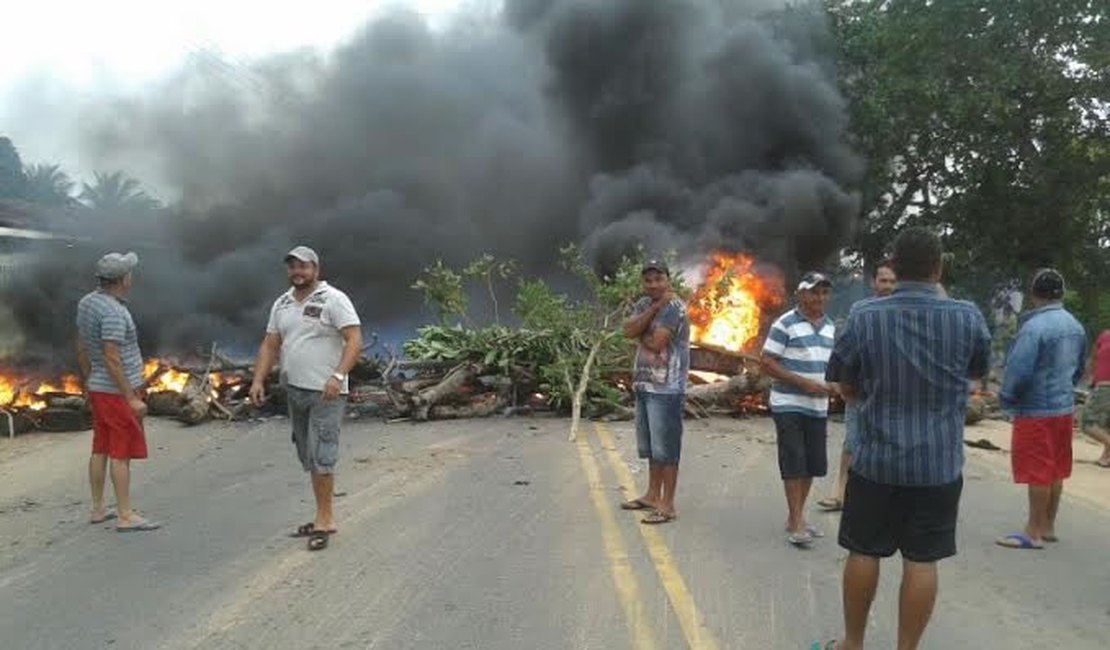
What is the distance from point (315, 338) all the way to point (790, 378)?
9.03 ft

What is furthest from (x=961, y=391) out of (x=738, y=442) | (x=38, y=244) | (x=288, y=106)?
(x=288, y=106)

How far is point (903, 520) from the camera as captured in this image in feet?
11.0

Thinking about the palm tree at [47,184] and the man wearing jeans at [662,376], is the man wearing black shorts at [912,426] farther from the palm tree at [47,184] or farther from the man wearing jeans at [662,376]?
the palm tree at [47,184]

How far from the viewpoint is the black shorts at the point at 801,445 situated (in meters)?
5.26

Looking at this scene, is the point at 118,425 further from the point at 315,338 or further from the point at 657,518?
the point at 657,518

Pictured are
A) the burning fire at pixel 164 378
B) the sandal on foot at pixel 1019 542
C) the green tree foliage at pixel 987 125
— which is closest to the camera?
the sandal on foot at pixel 1019 542

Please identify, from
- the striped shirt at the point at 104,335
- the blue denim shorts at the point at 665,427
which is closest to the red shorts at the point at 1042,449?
the blue denim shorts at the point at 665,427

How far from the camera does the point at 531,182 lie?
21.0 metres

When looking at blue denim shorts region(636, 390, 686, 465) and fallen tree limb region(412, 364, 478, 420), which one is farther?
fallen tree limb region(412, 364, 478, 420)

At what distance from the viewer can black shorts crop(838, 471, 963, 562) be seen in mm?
3279

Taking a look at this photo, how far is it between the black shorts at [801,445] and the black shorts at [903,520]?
1869 mm

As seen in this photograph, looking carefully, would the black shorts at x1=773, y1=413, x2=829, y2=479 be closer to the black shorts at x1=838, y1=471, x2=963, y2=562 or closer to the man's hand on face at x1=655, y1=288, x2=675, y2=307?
the man's hand on face at x1=655, y1=288, x2=675, y2=307

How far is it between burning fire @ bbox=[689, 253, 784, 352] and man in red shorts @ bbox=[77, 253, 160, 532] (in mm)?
8219

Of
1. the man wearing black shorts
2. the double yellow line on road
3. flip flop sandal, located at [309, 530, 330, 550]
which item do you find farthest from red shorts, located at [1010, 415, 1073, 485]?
flip flop sandal, located at [309, 530, 330, 550]
